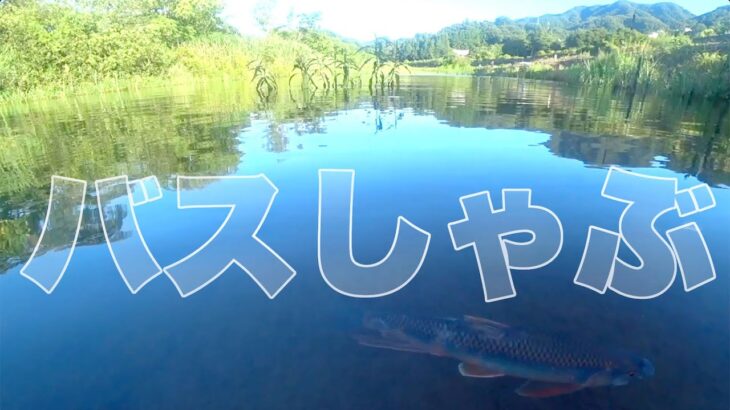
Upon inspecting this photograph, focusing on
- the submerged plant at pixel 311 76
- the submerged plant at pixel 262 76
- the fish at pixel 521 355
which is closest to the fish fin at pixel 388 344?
the fish at pixel 521 355

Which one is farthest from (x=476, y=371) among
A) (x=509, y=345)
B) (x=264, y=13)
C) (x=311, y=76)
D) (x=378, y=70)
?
(x=264, y=13)

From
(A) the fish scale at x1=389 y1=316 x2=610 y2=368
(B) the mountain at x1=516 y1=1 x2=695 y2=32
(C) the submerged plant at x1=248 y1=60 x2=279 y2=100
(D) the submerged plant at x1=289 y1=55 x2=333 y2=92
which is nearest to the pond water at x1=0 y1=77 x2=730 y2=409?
(A) the fish scale at x1=389 y1=316 x2=610 y2=368

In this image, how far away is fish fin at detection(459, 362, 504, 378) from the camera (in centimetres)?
231

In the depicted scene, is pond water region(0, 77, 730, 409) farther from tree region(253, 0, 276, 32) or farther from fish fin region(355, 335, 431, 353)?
tree region(253, 0, 276, 32)

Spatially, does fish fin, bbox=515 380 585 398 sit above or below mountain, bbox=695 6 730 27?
below

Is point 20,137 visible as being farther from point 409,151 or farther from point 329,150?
point 409,151

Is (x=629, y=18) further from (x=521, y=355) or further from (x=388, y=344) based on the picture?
→ (x=388, y=344)

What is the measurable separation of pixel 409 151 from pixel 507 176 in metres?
1.91

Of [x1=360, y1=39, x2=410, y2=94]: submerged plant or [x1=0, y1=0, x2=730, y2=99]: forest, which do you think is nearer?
[x1=0, y1=0, x2=730, y2=99]: forest

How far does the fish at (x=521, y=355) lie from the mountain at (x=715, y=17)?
43.0 meters

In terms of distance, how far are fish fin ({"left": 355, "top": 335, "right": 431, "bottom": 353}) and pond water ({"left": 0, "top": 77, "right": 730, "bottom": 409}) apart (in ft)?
0.12

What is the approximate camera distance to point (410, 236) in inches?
156

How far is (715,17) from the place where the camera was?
120ft

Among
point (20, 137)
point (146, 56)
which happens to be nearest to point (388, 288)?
point (20, 137)
